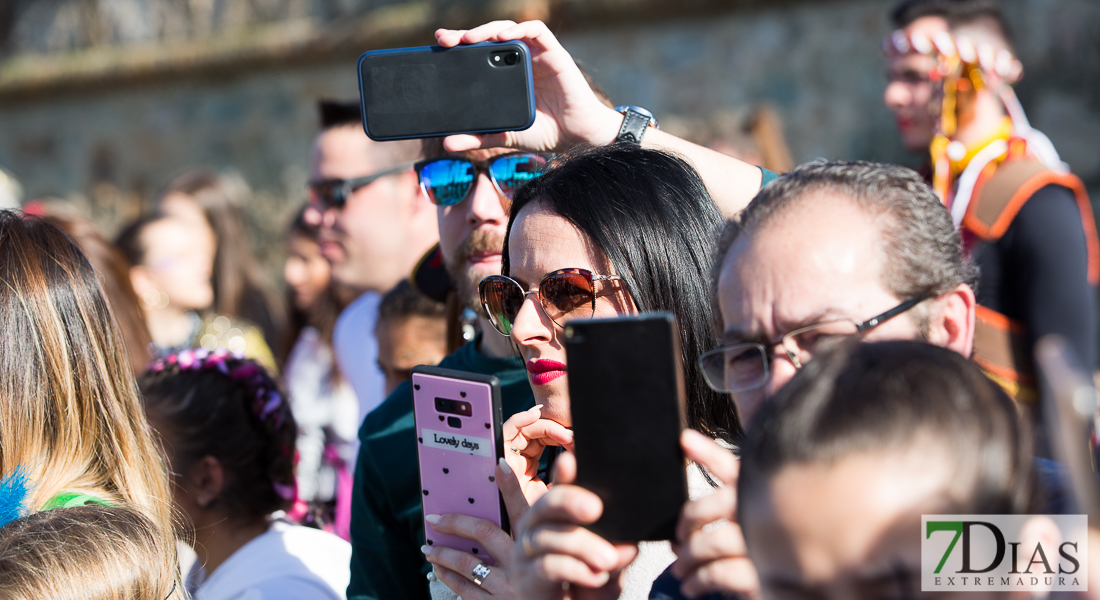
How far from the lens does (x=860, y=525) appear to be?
904 millimetres

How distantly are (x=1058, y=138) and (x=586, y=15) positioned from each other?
2.86m

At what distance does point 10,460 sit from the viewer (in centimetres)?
176

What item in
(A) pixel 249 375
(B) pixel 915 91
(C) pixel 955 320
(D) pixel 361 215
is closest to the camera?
(C) pixel 955 320

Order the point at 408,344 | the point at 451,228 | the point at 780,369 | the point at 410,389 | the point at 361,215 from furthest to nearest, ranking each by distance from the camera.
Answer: the point at 361,215
the point at 408,344
the point at 451,228
the point at 410,389
the point at 780,369

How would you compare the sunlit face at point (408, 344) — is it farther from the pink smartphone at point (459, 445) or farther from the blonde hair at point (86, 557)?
the pink smartphone at point (459, 445)

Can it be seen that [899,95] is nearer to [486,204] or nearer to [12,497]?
→ [486,204]

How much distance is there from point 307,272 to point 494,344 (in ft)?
10.4

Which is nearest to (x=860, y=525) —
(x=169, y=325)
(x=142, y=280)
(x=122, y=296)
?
(x=122, y=296)

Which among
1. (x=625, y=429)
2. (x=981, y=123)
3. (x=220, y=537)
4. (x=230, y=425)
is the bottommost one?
(x=220, y=537)

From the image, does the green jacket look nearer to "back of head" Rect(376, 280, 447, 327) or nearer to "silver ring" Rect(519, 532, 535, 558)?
"silver ring" Rect(519, 532, 535, 558)

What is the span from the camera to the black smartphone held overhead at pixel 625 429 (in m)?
1.02

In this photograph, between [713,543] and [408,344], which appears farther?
[408,344]

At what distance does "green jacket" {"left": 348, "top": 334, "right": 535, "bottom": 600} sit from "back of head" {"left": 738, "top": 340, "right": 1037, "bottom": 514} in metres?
1.03

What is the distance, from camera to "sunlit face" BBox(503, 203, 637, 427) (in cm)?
156
